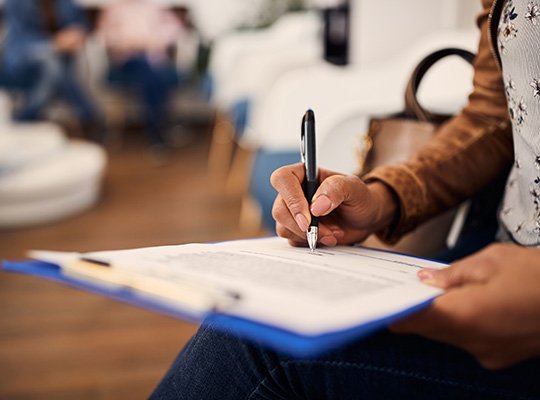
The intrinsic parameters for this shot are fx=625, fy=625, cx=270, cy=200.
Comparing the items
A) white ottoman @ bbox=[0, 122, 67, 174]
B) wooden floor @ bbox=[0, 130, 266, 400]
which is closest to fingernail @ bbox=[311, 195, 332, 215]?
wooden floor @ bbox=[0, 130, 266, 400]

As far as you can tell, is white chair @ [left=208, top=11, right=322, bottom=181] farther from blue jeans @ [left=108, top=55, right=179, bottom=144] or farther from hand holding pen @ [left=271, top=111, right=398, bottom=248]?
hand holding pen @ [left=271, top=111, right=398, bottom=248]

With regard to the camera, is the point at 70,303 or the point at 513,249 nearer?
the point at 513,249

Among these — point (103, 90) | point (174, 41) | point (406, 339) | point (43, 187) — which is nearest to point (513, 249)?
point (406, 339)

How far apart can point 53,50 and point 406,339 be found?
3829 millimetres

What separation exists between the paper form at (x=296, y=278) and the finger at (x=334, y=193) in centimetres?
4

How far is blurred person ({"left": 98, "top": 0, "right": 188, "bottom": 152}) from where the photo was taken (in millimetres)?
4051

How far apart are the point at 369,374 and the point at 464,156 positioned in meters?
0.37

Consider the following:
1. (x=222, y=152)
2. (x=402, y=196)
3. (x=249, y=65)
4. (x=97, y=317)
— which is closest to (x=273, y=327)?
(x=402, y=196)

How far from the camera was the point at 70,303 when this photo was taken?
5.95ft

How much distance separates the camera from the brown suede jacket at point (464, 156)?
740 millimetres

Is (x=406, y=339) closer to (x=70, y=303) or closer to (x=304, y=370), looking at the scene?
(x=304, y=370)

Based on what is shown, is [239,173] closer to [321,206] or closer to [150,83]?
[150,83]

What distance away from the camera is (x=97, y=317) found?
5.64 feet

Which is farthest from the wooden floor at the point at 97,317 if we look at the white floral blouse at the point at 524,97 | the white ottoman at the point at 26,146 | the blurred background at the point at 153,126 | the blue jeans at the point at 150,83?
the blue jeans at the point at 150,83
